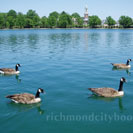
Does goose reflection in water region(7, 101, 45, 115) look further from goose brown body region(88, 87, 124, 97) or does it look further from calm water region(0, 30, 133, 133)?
goose brown body region(88, 87, 124, 97)

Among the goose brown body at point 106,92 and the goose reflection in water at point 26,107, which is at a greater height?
the goose brown body at point 106,92

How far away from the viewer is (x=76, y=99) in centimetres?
1482

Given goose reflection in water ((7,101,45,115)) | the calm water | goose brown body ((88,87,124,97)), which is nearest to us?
the calm water

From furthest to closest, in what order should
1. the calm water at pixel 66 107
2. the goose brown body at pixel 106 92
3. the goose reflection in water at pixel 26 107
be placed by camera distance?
the goose brown body at pixel 106 92 → the goose reflection in water at pixel 26 107 → the calm water at pixel 66 107

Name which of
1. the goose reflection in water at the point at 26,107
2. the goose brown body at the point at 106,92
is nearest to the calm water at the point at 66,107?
the goose reflection in water at the point at 26,107

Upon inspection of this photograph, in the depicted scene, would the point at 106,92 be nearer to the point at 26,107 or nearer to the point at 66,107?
the point at 66,107

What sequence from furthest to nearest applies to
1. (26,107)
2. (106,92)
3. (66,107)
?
(106,92) → (26,107) → (66,107)

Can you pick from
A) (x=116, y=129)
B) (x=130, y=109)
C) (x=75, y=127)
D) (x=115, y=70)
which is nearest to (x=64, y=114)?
(x=75, y=127)

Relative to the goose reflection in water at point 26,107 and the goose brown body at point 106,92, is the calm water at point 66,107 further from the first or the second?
the goose brown body at point 106,92

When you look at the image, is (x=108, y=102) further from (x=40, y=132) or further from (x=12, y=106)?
(x=12, y=106)

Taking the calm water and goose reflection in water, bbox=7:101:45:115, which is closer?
the calm water

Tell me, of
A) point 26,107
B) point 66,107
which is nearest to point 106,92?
point 66,107

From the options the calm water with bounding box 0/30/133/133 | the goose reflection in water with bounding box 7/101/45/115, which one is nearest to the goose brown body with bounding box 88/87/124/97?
the calm water with bounding box 0/30/133/133

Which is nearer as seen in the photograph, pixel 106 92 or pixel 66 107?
pixel 66 107
